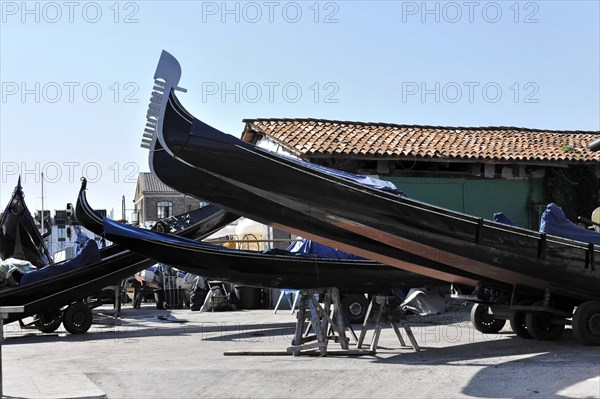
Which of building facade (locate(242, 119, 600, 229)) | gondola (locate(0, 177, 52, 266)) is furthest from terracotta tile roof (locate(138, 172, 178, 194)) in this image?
gondola (locate(0, 177, 52, 266))

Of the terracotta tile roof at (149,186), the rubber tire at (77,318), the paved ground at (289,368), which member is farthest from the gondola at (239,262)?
the terracotta tile roof at (149,186)

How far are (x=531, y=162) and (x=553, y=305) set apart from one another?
1143 cm

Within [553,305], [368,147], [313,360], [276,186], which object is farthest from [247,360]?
[368,147]

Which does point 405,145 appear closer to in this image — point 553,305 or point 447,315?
point 447,315

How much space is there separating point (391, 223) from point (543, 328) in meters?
3.70

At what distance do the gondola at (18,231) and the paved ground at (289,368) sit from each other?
13.8 ft

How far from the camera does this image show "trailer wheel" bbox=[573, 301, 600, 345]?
1256 cm

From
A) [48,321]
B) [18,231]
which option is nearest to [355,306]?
[48,321]

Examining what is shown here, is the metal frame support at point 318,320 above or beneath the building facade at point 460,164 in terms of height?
beneath

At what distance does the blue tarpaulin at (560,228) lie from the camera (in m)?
13.4

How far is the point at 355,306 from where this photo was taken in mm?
18906

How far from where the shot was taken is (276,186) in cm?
1151

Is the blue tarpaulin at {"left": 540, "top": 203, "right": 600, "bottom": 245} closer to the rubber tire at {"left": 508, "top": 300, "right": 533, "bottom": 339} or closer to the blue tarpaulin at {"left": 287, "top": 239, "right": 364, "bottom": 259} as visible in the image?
the rubber tire at {"left": 508, "top": 300, "right": 533, "bottom": 339}

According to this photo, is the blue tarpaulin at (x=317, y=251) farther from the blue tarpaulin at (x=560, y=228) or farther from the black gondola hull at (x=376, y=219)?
the blue tarpaulin at (x=560, y=228)
